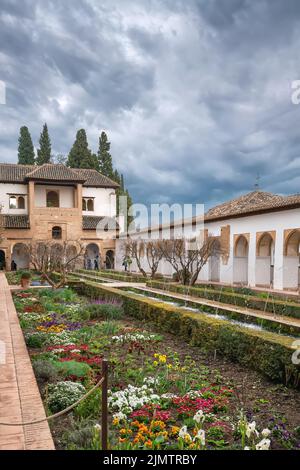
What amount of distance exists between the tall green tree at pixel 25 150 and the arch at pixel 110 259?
1508 centimetres

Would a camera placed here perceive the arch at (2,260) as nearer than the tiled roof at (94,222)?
Yes

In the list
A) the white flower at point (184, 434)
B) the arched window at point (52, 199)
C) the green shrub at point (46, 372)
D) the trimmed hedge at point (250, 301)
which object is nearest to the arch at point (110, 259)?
the arched window at point (52, 199)

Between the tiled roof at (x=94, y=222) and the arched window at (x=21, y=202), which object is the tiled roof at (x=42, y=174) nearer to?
the arched window at (x=21, y=202)

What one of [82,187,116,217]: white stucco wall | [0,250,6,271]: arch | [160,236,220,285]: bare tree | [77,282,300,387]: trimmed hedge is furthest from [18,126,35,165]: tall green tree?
[77,282,300,387]: trimmed hedge

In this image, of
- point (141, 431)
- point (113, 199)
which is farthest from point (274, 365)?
point (113, 199)

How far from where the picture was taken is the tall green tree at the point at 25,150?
42406 millimetres

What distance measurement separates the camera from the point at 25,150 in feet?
140

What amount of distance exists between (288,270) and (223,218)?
553 cm

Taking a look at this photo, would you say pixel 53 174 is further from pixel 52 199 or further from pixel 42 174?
pixel 52 199

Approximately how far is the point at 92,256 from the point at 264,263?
20.4 metres

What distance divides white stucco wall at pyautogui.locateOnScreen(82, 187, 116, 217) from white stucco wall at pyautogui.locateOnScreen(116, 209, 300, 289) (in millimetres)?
16248

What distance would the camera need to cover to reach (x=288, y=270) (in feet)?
55.5

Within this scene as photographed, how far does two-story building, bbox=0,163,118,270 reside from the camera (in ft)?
105
